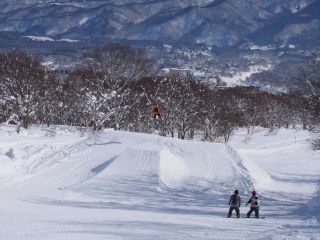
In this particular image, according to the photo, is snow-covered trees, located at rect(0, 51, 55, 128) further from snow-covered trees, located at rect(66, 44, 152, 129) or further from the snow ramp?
the snow ramp

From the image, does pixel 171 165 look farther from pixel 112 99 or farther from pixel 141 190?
pixel 112 99

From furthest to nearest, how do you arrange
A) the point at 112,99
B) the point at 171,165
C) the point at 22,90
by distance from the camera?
the point at 112,99
the point at 22,90
the point at 171,165

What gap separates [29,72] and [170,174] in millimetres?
24189

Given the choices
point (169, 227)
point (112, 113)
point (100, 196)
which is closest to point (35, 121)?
point (112, 113)

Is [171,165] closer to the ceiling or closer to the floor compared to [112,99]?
closer to the floor

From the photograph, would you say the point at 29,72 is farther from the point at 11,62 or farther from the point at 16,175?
the point at 16,175

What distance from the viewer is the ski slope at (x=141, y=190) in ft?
50.7

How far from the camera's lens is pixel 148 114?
47.1m

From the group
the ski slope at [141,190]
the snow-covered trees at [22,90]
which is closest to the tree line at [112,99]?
the snow-covered trees at [22,90]

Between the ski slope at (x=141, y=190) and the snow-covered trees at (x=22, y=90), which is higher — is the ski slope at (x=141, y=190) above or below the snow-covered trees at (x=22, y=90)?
below

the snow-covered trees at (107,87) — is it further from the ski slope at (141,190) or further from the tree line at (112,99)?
the ski slope at (141,190)

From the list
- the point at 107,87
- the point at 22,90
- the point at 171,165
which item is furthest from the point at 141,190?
the point at 107,87

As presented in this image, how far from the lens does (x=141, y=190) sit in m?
25.9

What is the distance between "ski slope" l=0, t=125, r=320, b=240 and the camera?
15.5 meters
